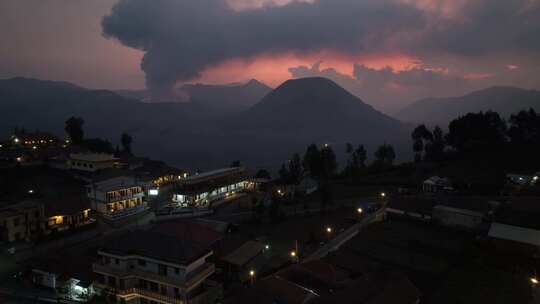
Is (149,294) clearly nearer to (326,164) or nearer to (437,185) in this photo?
(437,185)

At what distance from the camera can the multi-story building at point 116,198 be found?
38125mm

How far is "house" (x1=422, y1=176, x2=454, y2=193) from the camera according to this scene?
4294 centimetres

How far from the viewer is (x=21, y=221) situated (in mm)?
31000

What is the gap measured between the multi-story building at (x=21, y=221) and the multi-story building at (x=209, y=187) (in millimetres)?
17248

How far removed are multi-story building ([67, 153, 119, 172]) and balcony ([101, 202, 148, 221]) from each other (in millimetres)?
12318

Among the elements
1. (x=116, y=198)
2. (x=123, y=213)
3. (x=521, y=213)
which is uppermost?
(x=521, y=213)

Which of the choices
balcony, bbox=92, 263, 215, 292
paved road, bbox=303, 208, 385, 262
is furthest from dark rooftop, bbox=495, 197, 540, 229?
balcony, bbox=92, 263, 215, 292

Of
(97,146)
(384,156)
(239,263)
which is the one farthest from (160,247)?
(97,146)

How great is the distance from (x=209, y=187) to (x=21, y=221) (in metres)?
22.5

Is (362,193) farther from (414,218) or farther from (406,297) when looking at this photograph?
(406,297)

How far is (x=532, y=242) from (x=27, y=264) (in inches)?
1485

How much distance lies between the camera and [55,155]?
5359 cm

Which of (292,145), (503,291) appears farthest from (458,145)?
(292,145)

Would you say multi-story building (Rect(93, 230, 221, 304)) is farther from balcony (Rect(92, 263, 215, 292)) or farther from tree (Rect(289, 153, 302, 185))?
tree (Rect(289, 153, 302, 185))
